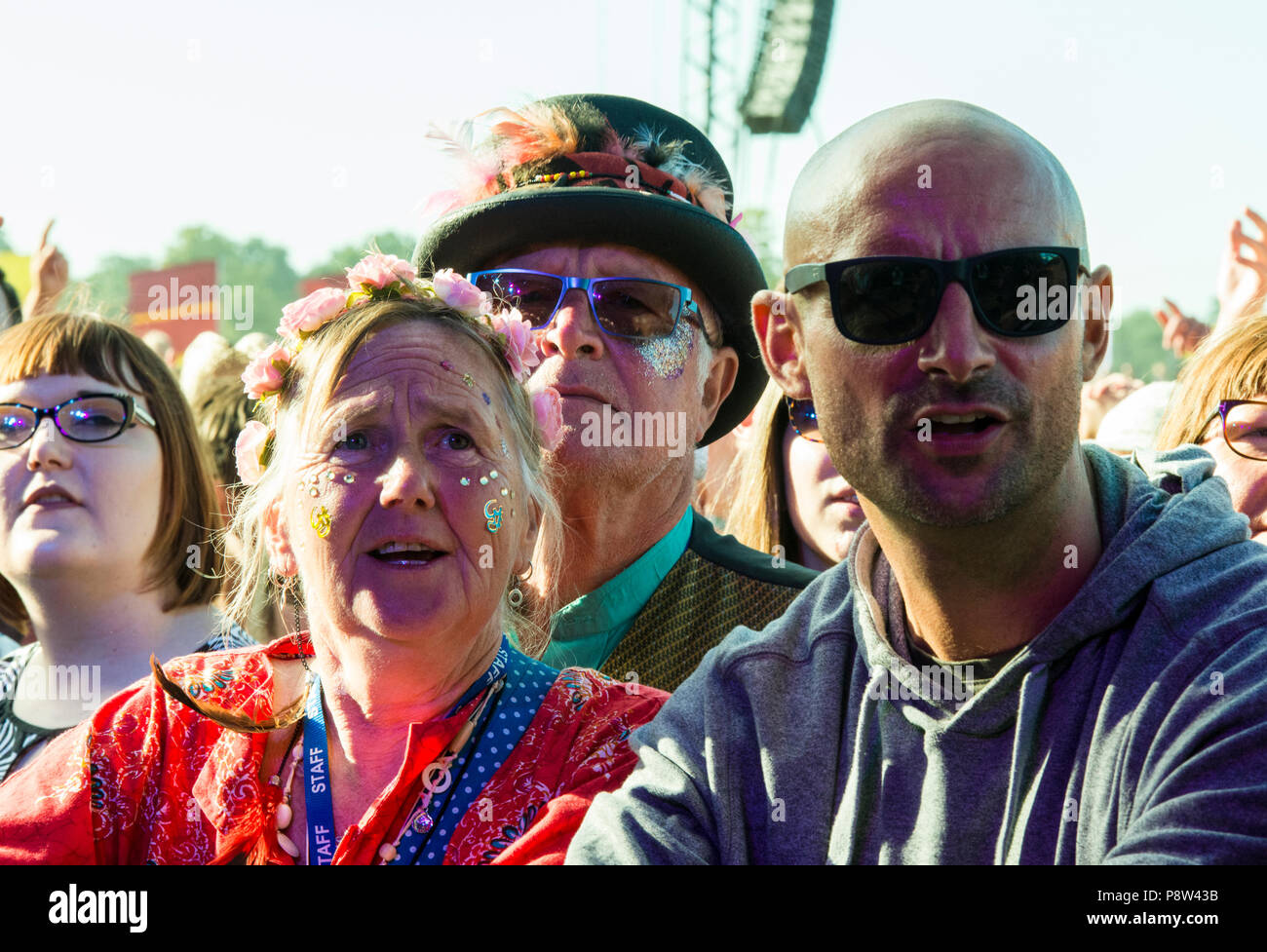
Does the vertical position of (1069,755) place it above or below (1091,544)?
below

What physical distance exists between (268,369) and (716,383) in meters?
1.41

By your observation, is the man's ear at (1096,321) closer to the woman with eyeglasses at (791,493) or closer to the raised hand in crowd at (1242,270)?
the woman with eyeglasses at (791,493)

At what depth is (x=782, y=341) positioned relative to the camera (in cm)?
226

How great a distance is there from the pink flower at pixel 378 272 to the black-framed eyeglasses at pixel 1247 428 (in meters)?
2.07

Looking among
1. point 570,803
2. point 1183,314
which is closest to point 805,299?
point 570,803

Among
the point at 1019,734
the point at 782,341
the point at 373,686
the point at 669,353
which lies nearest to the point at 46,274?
the point at 669,353

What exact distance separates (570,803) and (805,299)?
3.08 ft

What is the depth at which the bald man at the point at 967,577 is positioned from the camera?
5.90ft

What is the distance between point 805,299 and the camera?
2.04m

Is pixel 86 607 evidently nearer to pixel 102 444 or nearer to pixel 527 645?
pixel 102 444

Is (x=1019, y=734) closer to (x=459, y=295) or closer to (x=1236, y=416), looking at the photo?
(x=459, y=295)

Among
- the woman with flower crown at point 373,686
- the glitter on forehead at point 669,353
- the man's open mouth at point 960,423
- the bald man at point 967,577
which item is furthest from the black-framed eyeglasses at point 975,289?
the glitter on forehead at point 669,353

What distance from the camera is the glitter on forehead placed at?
3.25 meters

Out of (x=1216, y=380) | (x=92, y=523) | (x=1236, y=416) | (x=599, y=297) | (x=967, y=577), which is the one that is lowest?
(x=967, y=577)
